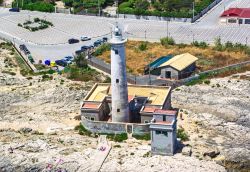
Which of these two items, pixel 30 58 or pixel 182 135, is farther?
pixel 30 58

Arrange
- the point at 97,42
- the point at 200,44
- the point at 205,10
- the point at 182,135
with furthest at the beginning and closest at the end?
the point at 205,10 < the point at 97,42 < the point at 200,44 < the point at 182,135

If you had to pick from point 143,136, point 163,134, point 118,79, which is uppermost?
point 118,79

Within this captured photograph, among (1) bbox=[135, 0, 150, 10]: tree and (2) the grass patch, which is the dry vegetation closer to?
(2) the grass patch

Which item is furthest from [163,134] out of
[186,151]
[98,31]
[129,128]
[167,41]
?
[98,31]

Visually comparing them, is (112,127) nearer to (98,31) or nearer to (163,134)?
(163,134)

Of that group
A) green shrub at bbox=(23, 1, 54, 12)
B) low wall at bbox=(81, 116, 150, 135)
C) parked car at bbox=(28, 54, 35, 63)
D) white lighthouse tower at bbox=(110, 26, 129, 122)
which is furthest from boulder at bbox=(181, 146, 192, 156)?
green shrub at bbox=(23, 1, 54, 12)

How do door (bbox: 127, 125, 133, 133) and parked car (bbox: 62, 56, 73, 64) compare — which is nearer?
door (bbox: 127, 125, 133, 133)

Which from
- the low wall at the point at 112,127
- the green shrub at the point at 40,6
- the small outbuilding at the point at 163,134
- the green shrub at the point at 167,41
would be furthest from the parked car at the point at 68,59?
the green shrub at the point at 40,6
